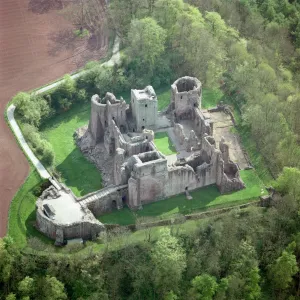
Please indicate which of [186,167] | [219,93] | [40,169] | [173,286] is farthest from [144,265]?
[219,93]

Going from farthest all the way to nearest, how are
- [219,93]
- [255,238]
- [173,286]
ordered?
[219,93] → [255,238] → [173,286]

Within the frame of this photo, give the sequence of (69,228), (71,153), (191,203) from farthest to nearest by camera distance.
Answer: (71,153) < (191,203) < (69,228)

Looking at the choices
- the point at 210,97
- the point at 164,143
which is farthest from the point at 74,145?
the point at 210,97

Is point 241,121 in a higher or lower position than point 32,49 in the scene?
lower

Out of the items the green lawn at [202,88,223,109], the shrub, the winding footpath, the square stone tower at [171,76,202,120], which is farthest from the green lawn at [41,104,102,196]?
the green lawn at [202,88,223,109]

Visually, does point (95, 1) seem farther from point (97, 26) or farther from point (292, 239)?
point (292, 239)

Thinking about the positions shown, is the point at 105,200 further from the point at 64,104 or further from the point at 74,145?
the point at 64,104

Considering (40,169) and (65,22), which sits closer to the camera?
(40,169)

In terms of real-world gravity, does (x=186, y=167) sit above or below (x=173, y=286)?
above
